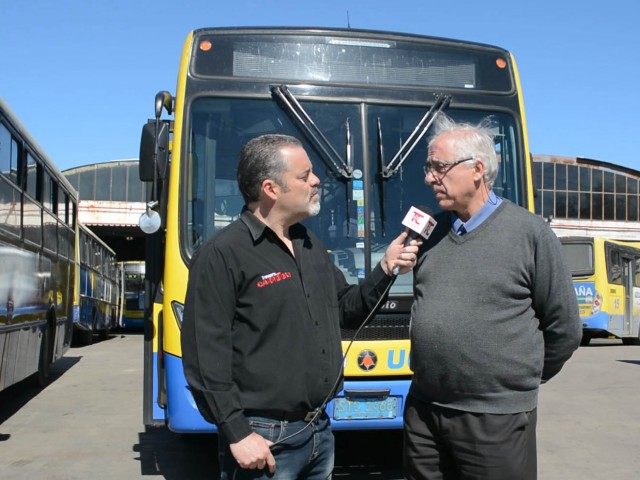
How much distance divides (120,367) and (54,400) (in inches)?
208

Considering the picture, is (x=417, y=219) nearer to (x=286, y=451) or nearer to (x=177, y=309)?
(x=286, y=451)

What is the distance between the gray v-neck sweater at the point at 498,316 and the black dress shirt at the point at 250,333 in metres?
0.45

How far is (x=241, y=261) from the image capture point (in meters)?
3.03

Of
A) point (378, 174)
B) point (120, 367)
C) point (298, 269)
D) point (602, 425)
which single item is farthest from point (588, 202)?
point (298, 269)

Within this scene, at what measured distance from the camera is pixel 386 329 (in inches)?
238

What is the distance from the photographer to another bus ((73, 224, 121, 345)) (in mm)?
21039

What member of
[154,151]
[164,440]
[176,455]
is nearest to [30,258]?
[164,440]

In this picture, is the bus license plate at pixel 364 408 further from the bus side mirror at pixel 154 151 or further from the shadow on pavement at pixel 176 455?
the bus side mirror at pixel 154 151

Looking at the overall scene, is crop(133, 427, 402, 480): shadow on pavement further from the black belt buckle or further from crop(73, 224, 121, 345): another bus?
crop(73, 224, 121, 345): another bus

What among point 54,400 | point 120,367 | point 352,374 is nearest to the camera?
point 352,374

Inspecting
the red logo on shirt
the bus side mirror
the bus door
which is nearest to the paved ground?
the bus side mirror

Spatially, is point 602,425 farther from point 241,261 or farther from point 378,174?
point 241,261

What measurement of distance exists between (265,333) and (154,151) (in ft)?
11.2

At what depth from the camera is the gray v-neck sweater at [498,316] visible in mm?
3217
